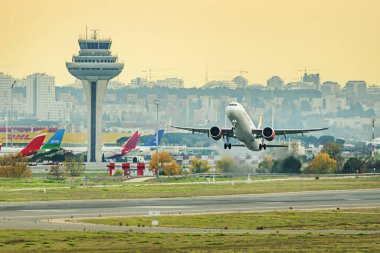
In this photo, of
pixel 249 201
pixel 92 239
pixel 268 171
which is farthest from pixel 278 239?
pixel 268 171

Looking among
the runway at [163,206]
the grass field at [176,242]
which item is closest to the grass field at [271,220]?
the runway at [163,206]

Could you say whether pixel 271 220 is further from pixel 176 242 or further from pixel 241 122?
pixel 241 122

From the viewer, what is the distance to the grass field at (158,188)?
10962 cm

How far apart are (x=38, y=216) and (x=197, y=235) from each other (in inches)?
679

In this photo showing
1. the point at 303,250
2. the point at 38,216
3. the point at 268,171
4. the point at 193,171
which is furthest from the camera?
the point at 193,171

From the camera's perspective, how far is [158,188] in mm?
122250

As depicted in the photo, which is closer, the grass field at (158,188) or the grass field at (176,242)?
the grass field at (176,242)

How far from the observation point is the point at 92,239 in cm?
6912

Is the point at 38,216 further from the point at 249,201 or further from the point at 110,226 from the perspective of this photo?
the point at 249,201

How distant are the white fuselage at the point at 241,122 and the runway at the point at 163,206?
21.3 ft

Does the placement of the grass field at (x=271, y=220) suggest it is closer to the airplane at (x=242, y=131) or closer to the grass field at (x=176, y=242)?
the grass field at (x=176, y=242)

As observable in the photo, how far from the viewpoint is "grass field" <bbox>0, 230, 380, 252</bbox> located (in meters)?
64.9

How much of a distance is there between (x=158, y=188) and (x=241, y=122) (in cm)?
1568

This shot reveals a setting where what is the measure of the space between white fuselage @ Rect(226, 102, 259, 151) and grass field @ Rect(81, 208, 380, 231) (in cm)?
2168
